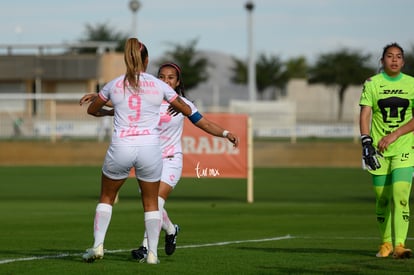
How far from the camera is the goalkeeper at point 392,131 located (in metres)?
12.0

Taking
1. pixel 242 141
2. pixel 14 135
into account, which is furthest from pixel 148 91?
pixel 14 135

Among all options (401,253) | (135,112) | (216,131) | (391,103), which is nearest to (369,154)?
(391,103)

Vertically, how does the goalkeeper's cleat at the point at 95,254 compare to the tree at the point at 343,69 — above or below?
below

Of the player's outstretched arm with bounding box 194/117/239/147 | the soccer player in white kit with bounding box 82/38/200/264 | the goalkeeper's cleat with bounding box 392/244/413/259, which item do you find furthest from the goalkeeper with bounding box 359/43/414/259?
the soccer player in white kit with bounding box 82/38/200/264

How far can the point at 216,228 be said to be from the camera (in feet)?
56.9

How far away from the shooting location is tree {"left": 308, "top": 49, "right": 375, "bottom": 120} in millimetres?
98375

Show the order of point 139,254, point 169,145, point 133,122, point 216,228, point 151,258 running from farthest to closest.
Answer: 1. point 216,228
2. point 169,145
3. point 139,254
4. point 151,258
5. point 133,122

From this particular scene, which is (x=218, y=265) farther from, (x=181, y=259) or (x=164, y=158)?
(x=164, y=158)

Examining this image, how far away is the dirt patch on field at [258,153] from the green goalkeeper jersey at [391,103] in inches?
1163

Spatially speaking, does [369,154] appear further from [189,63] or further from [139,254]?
[189,63]

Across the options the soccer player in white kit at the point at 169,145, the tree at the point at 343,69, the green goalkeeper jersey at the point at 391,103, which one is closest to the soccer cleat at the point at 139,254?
the soccer player in white kit at the point at 169,145

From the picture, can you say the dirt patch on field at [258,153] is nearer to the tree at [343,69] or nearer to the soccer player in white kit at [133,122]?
the soccer player in white kit at [133,122]

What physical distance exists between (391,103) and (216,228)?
5.79 meters

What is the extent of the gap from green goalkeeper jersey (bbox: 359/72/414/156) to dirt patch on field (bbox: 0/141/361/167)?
96.9 feet
